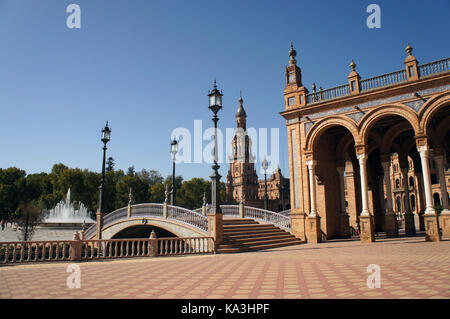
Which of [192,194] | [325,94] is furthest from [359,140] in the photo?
[192,194]

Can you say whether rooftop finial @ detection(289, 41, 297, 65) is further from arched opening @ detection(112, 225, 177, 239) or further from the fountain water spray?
the fountain water spray

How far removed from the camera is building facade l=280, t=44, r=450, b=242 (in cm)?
1581

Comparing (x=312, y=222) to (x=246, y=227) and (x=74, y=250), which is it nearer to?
(x=246, y=227)

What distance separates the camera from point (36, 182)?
203 ft

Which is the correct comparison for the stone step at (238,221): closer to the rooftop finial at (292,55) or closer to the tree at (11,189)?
the rooftop finial at (292,55)

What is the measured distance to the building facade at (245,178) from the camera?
92812 mm

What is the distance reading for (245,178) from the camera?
95.0 meters

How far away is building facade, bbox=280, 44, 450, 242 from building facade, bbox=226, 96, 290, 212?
69.4m

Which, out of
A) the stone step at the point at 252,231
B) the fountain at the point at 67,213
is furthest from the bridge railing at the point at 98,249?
the fountain at the point at 67,213

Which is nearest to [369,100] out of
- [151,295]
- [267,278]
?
[267,278]

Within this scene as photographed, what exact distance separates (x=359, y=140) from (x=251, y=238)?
8.41m
